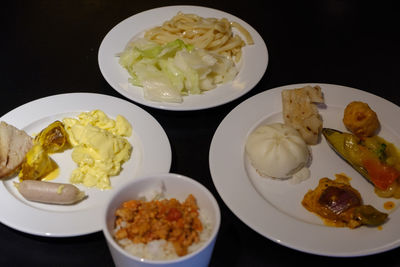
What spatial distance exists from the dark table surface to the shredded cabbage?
0.15 m

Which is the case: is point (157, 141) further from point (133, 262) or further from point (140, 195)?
point (133, 262)

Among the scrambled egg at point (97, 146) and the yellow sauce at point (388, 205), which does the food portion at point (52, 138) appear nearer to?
the scrambled egg at point (97, 146)

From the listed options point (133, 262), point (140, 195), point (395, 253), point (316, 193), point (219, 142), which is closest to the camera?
point (133, 262)

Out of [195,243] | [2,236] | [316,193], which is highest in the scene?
[195,243]

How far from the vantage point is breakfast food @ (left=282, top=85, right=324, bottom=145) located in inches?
93.2

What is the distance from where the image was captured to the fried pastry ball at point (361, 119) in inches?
92.0

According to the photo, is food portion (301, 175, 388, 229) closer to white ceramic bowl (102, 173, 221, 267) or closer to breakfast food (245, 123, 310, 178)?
breakfast food (245, 123, 310, 178)

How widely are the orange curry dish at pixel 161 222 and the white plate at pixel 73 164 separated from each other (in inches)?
9.0

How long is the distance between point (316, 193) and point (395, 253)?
0.44m

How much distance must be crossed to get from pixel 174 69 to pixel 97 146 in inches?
30.8

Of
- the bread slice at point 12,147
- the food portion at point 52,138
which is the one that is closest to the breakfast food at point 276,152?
the food portion at point 52,138

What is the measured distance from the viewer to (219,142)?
225cm

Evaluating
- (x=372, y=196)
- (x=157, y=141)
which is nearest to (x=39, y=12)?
(x=157, y=141)

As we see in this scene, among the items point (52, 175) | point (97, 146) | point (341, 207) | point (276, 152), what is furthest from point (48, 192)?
point (341, 207)
